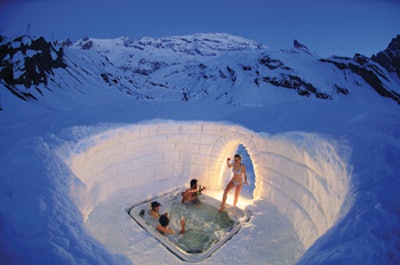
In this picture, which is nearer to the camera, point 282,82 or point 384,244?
point 384,244

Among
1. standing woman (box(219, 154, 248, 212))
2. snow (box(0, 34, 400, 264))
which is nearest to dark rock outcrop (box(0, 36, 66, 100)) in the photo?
snow (box(0, 34, 400, 264))

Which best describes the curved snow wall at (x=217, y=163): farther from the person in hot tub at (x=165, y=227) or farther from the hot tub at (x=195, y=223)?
the person in hot tub at (x=165, y=227)

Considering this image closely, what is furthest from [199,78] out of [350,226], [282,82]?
[350,226]

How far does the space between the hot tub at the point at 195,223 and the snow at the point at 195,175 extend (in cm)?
15

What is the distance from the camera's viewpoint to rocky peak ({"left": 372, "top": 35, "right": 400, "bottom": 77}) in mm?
44062

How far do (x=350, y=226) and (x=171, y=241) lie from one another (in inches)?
125

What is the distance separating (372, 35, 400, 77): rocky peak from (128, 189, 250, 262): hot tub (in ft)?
175

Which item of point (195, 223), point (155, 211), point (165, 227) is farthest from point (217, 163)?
point (165, 227)

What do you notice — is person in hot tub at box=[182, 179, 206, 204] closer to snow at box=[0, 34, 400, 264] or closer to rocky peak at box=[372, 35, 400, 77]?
snow at box=[0, 34, 400, 264]

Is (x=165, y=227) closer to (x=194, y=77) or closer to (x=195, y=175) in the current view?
(x=195, y=175)

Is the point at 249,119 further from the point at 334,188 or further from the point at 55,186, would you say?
the point at 55,186

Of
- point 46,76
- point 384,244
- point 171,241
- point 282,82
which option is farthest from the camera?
point 282,82

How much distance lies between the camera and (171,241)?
13.9 feet

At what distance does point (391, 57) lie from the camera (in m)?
45.1
